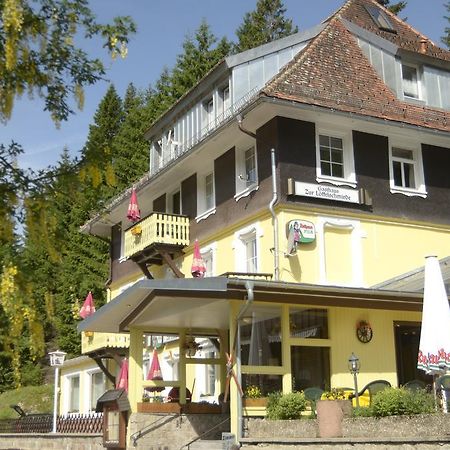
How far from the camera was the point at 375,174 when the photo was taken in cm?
2103

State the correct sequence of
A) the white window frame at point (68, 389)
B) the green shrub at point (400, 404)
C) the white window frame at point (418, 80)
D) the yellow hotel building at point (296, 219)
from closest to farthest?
the green shrub at point (400, 404) → the yellow hotel building at point (296, 219) → the white window frame at point (418, 80) → the white window frame at point (68, 389)

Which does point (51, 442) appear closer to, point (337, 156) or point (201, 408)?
point (201, 408)

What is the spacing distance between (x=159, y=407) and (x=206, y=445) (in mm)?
1863

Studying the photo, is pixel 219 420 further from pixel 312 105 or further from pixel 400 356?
pixel 312 105

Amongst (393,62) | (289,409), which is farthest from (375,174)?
(289,409)

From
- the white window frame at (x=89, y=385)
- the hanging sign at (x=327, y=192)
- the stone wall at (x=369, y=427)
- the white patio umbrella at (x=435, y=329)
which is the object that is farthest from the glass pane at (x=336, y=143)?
the white window frame at (x=89, y=385)

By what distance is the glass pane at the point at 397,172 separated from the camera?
2159cm

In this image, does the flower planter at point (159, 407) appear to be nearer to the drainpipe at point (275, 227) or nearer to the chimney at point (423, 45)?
the drainpipe at point (275, 227)

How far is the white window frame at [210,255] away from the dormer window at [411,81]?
7.13m

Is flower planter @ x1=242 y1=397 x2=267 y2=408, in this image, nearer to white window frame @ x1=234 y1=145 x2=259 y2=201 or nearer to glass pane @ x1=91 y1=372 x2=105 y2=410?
white window frame @ x1=234 y1=145 x2=259 y2=201

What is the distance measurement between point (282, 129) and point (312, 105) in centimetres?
97

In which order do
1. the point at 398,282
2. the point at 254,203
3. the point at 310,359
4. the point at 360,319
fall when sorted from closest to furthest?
the point at 310,359 → the point at 360,319 → the point at 398,282 → the point at 254,203

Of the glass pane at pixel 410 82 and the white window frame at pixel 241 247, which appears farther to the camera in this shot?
the glass pane at pixel 410 82

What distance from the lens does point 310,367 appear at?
53.1 ft
